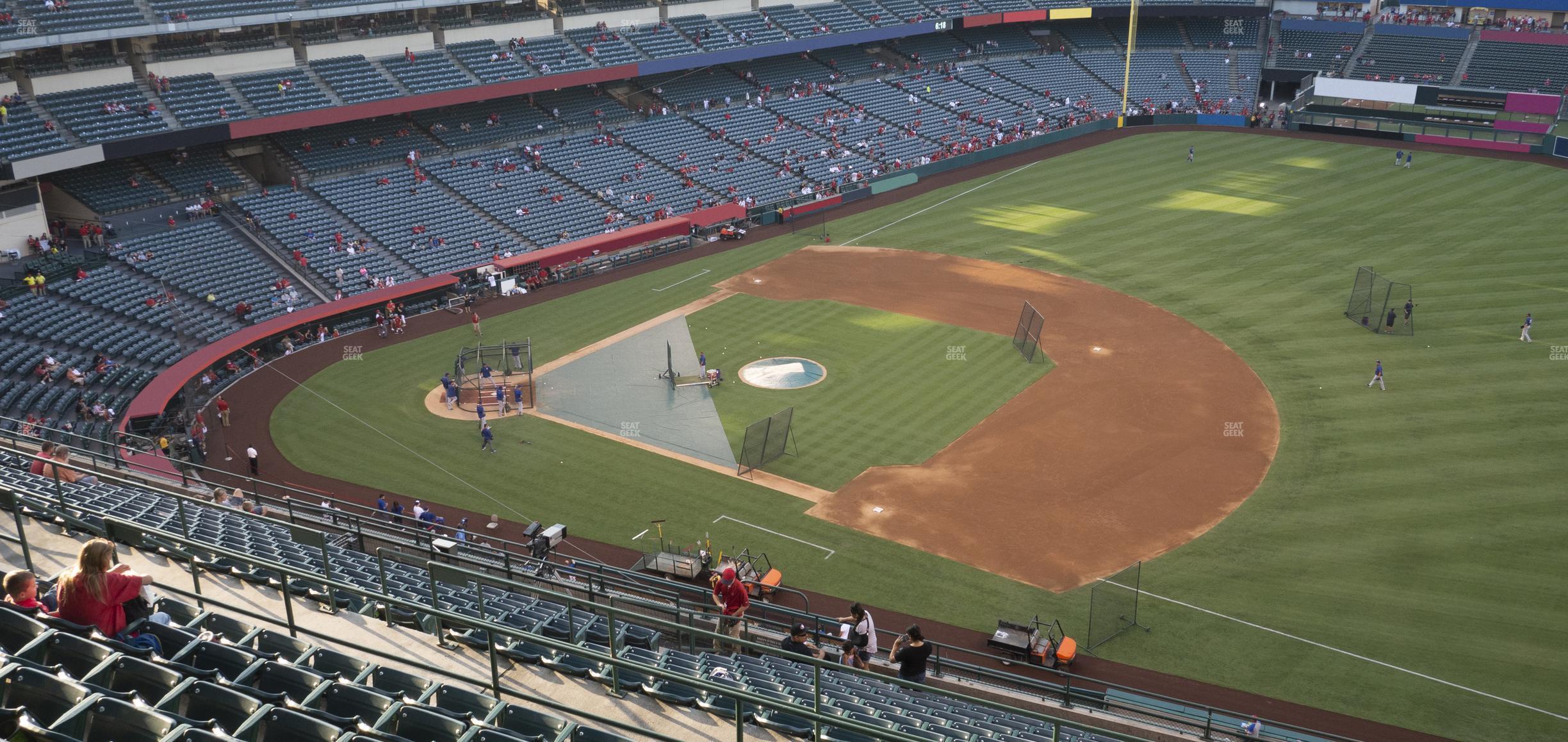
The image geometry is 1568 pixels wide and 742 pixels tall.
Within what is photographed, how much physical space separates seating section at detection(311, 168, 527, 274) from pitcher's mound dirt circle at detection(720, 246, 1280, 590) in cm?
1741

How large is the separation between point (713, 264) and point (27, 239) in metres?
27.2

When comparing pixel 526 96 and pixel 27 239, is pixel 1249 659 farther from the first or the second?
pixel 526 96

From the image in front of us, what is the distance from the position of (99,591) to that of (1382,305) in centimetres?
4533

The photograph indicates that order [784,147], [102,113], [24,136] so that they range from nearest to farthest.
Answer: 1. [24,136]
2. [102,113]
3. [784,147]

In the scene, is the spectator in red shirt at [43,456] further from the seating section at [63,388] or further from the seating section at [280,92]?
the seating section at [280,92]

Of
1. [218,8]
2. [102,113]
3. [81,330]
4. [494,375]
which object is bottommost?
[494,375]

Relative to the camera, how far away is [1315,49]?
83688mm

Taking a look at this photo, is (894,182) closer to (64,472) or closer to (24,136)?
(24,136)

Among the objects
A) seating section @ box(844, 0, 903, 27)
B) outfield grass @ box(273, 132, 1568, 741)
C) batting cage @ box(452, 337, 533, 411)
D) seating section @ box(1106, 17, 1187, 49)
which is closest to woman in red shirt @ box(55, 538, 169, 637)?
outfield grass @ box(273, 132, 1568, 741)

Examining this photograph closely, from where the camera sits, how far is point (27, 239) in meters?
43.2

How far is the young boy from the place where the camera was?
12.1 metres

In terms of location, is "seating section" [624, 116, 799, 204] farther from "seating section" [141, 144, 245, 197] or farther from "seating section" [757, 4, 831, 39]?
"seating section" [141, 144, 245, 197]

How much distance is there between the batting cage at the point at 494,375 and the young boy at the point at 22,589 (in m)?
26.5

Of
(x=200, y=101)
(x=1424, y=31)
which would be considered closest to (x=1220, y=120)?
(x=1424, y=31)
